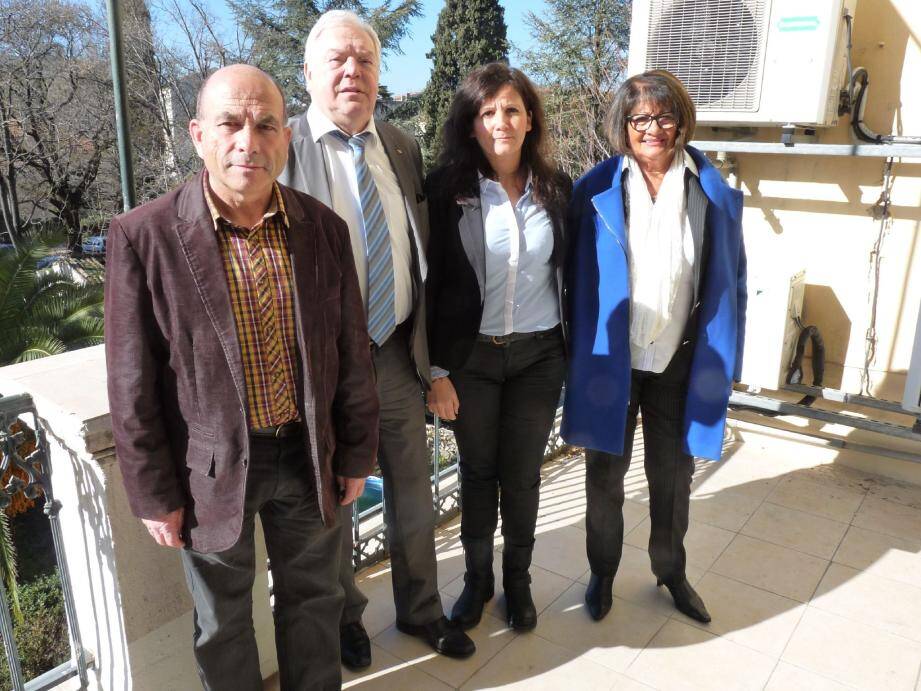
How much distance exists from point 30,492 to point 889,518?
3418 millimetres

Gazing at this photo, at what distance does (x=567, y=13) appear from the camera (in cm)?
1644

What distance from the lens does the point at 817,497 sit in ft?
11.3

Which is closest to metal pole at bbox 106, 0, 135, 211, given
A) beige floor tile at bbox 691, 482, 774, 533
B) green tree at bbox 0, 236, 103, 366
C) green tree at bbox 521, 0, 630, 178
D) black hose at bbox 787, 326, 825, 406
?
green tree at bbox 0, 236, 103, 366

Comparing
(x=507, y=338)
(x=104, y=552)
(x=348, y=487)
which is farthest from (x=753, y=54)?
(x=104, y=552)

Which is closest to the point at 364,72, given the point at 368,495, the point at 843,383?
the point at 843,383

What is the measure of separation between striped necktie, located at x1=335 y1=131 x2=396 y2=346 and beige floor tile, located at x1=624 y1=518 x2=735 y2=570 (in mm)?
1681

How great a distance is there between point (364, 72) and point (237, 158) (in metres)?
0.57

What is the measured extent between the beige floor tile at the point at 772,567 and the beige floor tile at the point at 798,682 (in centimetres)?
44

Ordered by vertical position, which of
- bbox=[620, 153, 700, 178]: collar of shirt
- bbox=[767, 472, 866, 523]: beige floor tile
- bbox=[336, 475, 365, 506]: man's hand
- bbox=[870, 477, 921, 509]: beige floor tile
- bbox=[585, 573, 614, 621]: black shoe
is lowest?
bbox=[870, 477, 921, 509]: beige floor tile

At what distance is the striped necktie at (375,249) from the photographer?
6.03 ft

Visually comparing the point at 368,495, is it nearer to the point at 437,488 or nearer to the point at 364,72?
the point at 437,488

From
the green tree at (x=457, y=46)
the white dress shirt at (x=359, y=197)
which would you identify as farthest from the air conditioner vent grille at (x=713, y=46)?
the green tree at (x=457, y=46)

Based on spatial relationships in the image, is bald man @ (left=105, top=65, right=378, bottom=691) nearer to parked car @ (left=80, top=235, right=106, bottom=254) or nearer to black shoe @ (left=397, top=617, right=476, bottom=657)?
black shoe @ (left=397, top=617, right=476, bottom=657)

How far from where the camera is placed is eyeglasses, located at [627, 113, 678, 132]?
2061mm
